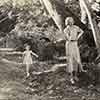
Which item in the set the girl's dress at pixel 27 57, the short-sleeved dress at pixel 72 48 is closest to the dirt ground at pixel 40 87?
the girl's dress at pixel 27 57

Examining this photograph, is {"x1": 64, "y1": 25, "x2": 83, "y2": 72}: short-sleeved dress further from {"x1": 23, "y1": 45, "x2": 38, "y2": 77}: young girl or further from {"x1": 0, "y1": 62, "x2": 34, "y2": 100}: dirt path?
{"x1": 0, "y1": 62, "x2": 34, "y2": 100}: dirt path

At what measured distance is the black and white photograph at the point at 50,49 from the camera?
231 inches

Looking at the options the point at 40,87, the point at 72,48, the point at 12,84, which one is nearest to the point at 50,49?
the point at 72,48

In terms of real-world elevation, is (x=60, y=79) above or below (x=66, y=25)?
below

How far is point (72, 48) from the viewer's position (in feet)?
19.8

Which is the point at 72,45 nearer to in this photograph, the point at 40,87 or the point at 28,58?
the point at 28,58

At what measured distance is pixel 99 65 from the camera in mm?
5988

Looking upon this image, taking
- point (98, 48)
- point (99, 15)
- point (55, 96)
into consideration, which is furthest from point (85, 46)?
point (55, 96)

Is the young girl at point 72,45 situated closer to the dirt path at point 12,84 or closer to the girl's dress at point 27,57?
the girl's dress at point 27,57

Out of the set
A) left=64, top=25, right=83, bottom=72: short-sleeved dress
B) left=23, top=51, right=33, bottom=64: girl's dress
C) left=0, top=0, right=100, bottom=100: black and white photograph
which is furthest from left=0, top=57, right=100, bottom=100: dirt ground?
left=64, top=25, right=83, bottom=72: short-sleeved dress

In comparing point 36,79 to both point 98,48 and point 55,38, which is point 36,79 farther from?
point 98,48

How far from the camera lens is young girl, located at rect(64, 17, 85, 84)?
598cm

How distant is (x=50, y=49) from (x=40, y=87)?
73cm

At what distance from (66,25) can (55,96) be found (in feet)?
4.35
